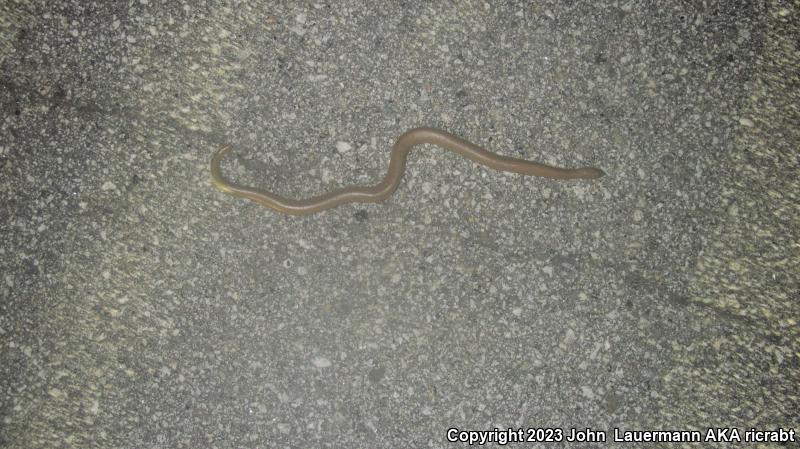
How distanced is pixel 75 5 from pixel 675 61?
366 centimetres

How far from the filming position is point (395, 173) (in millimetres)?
2875

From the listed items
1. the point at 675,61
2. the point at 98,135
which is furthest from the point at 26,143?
the point at 675,61

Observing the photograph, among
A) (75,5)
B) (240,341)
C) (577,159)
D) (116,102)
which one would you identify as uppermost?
(75,5)

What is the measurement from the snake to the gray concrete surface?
0.28 ft

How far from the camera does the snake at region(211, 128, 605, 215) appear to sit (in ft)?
9.32

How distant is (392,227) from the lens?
294 cm

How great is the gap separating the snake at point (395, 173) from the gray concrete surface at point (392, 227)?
0.09 m

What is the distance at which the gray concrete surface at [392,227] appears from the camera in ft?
9.39

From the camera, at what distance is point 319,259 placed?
115 inches

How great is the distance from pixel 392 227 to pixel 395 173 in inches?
12.9

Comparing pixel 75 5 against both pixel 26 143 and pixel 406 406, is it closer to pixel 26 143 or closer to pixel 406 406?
pixel 26 143

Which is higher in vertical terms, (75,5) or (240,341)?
(75,5)

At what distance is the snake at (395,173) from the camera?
2.84m

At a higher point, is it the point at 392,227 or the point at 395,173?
the point at 395,173
